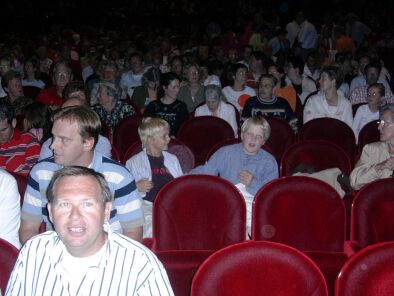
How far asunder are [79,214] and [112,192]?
0.76 m

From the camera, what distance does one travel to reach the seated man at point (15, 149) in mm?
4336

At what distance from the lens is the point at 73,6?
22172 mm

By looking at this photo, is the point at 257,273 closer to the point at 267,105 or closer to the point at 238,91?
the point at 267,105

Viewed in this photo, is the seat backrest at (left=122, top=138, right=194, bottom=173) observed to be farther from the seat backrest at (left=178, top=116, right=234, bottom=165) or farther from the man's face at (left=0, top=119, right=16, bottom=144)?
the man's face at (left=0, top=119, right=16, bottom=144)

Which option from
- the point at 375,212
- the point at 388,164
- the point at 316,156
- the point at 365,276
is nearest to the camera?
the point at 365,276

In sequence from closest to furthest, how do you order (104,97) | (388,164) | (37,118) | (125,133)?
(388,164) → (37,118) → (125,133) → (104,97)

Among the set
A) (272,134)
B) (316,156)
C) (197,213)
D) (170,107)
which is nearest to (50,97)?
(170,107)

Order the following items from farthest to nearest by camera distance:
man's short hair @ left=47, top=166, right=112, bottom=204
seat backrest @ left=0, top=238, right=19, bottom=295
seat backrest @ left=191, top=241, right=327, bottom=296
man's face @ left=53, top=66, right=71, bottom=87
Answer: man's face @ left=53, top=66, right=71, bottom=87, seat backrest @ left=0, top=238, right=19, bottom=295, seat backrest @ left=191, top=241, right=327, bottom=296, man's short hair @ left=47, top=166, right=112, bottom=204

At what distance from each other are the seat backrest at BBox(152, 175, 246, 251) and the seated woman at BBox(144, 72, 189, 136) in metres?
2.78

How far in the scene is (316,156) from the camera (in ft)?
16.0

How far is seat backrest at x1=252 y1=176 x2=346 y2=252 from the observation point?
3561mm

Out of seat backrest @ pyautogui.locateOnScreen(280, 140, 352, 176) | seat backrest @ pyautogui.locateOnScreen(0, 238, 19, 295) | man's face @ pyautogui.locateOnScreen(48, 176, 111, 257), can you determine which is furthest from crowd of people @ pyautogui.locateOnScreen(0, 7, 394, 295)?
seat backrest @ pyautogui.locateOnScreen(280, 140, 352, 176)

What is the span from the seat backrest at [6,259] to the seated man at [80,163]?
46 cm

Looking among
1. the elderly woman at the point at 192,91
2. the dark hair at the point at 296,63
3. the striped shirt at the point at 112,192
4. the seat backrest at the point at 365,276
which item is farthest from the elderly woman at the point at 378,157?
the dark hair at the point at 296,63
